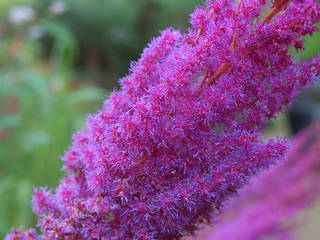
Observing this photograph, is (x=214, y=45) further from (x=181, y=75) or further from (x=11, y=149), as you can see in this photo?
(x=11, y=149)

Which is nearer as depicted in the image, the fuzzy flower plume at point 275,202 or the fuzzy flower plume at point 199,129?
the fuzzy flower plume at point 199,129

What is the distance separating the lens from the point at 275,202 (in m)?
1.71

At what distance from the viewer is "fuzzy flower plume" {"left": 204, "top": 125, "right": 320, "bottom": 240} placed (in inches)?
59.7

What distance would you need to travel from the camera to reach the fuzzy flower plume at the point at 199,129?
611 millimetres

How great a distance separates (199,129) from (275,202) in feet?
4.01

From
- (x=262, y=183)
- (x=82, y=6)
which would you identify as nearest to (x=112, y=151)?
(x=262, y=183)

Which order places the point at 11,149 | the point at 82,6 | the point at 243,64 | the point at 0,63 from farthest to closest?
the point at 82,6, the point at 0,63, the point at 11,149, the point at 243,64

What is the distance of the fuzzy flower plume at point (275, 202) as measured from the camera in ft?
4.98

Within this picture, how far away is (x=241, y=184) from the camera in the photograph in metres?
0.66

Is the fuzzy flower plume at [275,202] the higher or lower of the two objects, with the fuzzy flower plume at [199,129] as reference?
higher

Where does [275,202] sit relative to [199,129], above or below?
above

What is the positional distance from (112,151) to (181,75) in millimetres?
164

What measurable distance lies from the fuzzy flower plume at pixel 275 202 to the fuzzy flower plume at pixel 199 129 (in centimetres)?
80

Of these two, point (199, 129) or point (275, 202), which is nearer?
point (199, 129)
